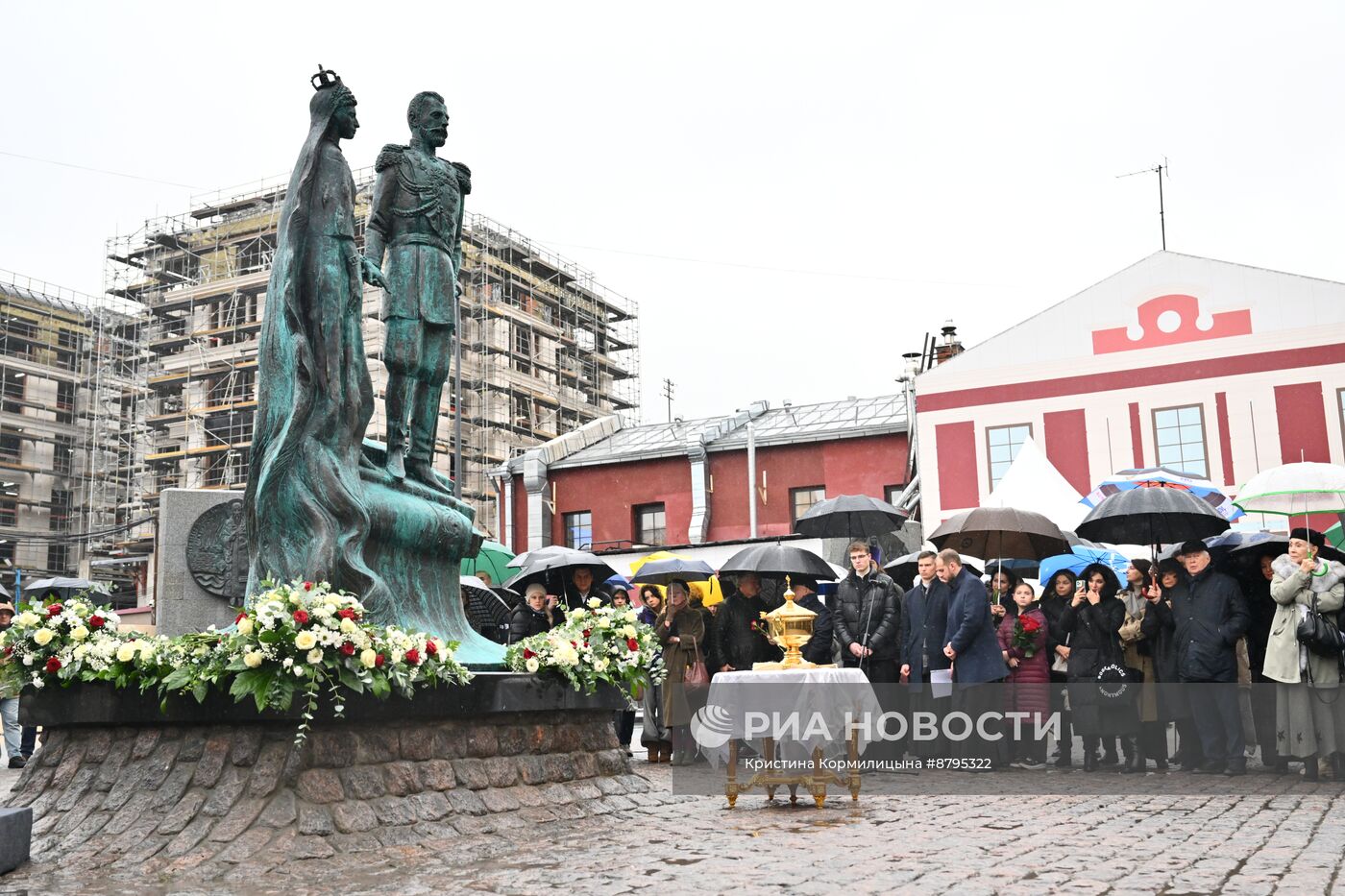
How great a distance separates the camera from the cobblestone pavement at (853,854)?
17.7 feet

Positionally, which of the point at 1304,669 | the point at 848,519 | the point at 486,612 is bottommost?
the point at 1304,669

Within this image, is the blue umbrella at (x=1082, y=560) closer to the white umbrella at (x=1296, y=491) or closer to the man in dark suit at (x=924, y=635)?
the white umbrella at (x=1296, y=491)

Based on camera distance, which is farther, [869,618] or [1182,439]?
[1182,439]

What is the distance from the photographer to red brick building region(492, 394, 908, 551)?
121 feet

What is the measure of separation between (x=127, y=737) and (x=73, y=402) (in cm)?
5555

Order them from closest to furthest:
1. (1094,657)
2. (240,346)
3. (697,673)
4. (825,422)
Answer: (1094,657) < (697,673) < (825,422) < (240,346)

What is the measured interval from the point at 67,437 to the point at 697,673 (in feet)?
168

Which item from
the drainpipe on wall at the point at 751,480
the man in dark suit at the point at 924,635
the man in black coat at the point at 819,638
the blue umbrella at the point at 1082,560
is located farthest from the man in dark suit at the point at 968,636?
the drainpipe on wall at the point at 751,480

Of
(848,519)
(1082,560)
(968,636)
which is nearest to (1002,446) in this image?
(1082,560)

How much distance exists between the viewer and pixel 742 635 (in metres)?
12.3

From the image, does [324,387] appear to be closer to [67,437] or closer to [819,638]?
[819,638]

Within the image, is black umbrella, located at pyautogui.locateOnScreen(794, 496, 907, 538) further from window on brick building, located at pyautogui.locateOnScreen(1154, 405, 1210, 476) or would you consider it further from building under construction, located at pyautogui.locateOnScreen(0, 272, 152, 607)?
building under construction, located at pyautogui.locateOnScreen(0, 272, 152, 607)

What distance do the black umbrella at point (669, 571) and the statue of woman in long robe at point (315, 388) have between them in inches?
284

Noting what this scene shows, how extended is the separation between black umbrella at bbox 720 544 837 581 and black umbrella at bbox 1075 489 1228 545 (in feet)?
8.22
